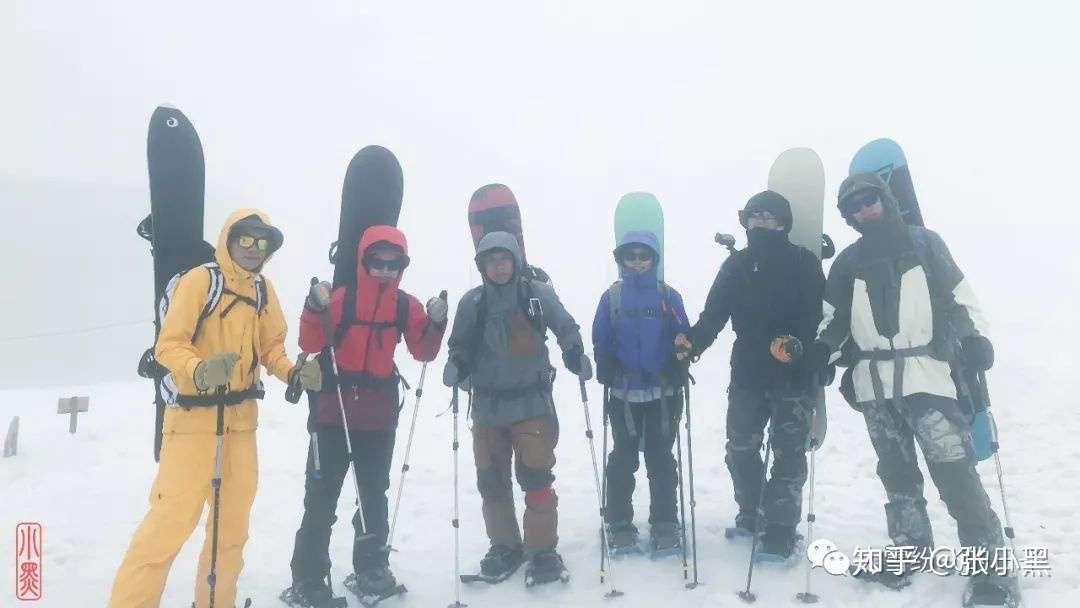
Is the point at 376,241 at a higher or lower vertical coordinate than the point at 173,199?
lower

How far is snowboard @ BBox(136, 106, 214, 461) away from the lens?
5.05 meters

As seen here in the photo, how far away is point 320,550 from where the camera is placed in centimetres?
452

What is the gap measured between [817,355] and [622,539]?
7.24 ft

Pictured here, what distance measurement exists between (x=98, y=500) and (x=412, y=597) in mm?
4995

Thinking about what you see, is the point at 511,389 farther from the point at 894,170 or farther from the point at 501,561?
the point at 894,170

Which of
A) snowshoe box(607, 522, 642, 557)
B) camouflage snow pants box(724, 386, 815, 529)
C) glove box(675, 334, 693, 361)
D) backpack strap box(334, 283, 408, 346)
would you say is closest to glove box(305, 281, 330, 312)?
backpack strap box(334, 283, 408, 346)

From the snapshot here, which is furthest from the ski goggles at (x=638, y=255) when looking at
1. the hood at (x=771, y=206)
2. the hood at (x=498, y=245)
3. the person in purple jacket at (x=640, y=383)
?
the hood at (x=498, y=245)

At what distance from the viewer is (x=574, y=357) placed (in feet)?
16.1

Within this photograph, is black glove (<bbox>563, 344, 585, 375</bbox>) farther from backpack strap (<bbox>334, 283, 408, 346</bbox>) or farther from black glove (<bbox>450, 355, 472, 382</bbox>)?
backpack strap (<bbox>334, 283, 408, 346</bbox>)

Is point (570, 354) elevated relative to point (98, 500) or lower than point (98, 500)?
elevated

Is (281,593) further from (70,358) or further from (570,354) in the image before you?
(70,358)

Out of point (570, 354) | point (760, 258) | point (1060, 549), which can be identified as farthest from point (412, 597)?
point (1060, 549)

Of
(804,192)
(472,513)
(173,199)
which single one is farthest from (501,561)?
(804,192)

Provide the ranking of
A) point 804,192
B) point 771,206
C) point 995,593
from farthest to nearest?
point 804,192 < point 771,206 < point 995,593
